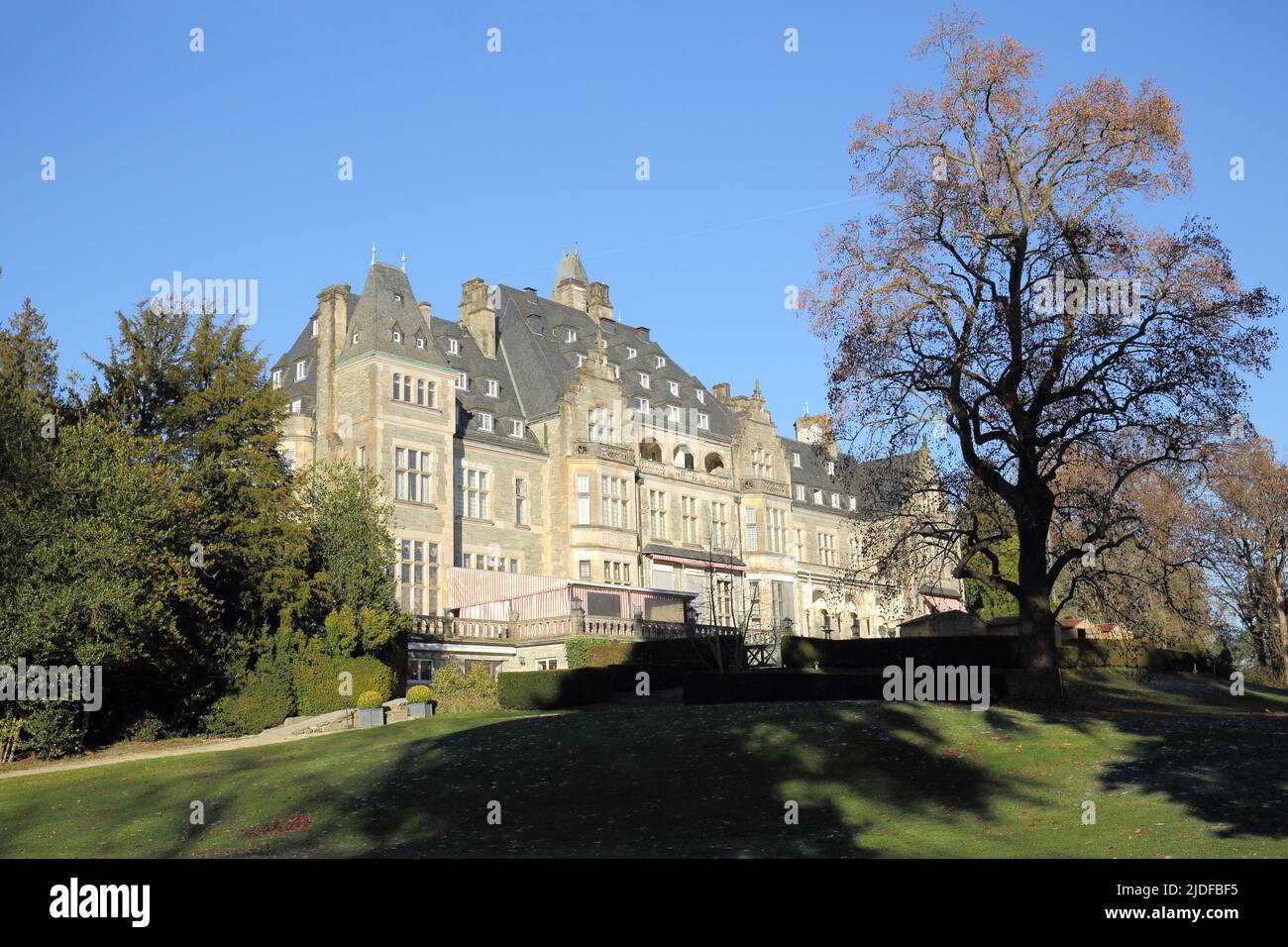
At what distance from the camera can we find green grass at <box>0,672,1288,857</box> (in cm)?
2123

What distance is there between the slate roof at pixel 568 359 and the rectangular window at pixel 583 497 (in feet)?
13.9

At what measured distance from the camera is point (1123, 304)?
104 ft

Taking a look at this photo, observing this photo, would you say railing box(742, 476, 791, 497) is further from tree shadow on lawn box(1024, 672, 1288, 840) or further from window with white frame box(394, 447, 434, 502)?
tree shadow on lawn box(1024, 672, 1288, 840)

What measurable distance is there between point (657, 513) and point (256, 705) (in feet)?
98.5

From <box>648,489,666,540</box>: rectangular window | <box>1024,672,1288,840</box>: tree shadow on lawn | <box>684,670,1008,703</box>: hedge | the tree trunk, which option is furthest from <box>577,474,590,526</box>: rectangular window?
<box>1024,672,1288,840</box>: tree shadow on lawn

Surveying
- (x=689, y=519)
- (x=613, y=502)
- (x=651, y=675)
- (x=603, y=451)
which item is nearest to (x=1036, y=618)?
(x=651, y=675)

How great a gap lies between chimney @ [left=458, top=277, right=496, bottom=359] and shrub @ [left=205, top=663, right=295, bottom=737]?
30554 millimetres

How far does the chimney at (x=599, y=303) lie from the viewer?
3172 inches

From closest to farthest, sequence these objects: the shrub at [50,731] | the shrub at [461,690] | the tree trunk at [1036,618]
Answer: the tree trunk at [1036,618] → the shrub at [50,731] → the shrub at [461,690]

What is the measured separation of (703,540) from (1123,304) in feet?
130

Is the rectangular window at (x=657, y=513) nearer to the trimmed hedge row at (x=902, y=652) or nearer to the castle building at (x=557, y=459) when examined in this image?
the castle building at (x=557, y=459)

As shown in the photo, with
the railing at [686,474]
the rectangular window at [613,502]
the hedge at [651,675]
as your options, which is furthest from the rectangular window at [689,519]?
the hedge at [651,675]
